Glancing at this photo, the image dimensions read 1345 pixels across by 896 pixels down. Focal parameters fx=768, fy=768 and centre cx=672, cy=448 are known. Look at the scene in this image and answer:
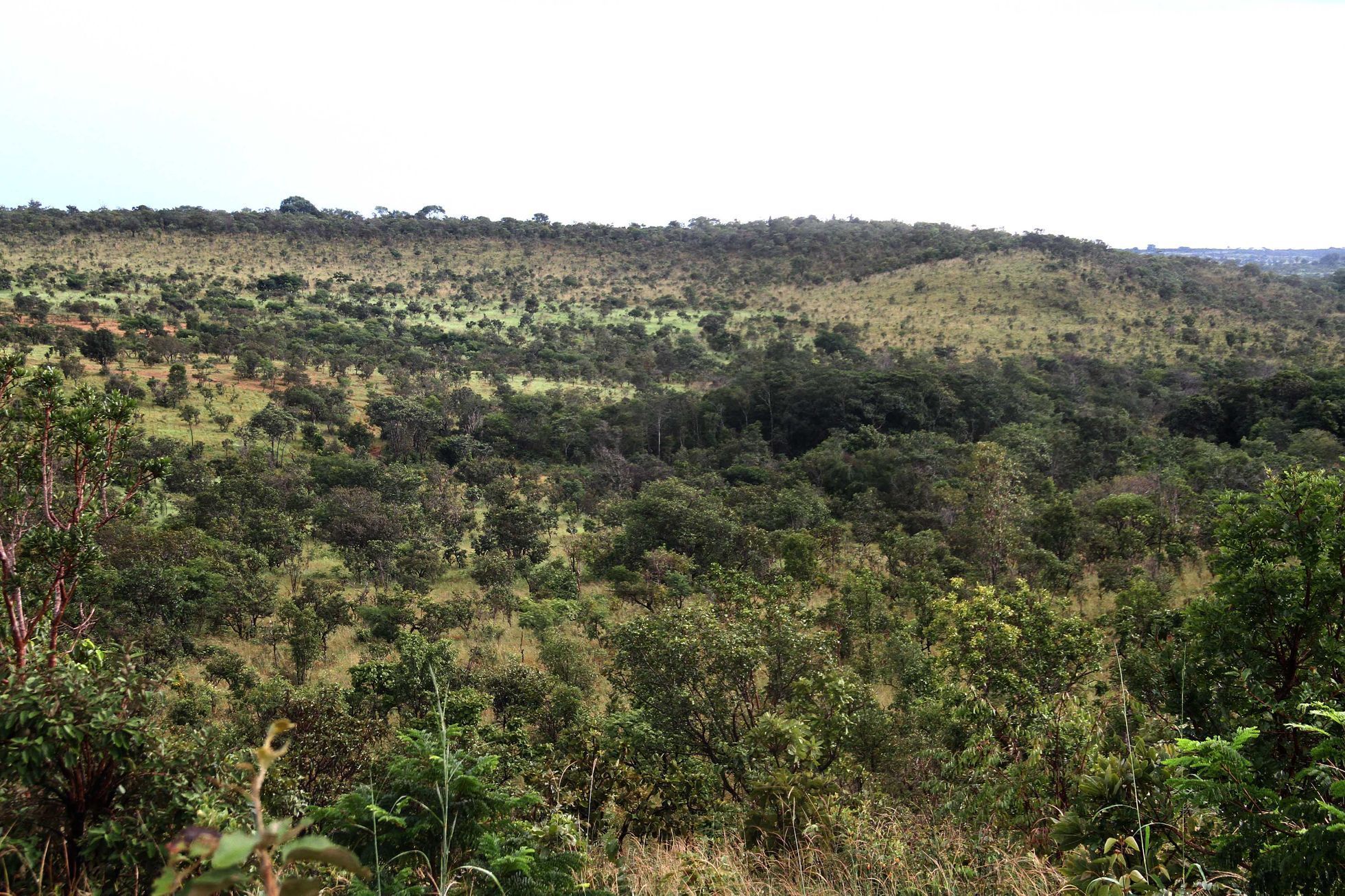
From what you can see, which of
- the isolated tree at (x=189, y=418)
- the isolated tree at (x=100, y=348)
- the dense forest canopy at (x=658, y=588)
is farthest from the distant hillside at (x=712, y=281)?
the isolated tree at (x=189, y=418)

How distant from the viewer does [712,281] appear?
7562 cm

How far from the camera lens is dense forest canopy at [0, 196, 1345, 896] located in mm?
2945

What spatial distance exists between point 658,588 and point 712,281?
60.5 m

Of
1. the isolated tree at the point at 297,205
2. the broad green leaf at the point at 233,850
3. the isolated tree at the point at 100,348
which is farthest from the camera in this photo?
the isolated tree at the point at 297,205

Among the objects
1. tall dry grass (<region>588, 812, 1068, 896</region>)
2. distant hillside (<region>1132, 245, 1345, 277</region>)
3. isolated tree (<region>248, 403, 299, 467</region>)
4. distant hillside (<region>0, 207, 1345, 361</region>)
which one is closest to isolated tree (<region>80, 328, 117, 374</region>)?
isolated tree (<region>248, 403, 299, 467</region>)

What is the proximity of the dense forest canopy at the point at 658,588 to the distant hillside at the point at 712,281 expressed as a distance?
820 mm

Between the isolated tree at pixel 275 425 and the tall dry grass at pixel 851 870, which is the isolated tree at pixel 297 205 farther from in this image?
the tall dry grass at pixel 851 870

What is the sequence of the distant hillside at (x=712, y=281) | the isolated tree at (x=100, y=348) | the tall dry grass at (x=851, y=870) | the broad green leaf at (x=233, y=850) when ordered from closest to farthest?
the broad green leaf at (x=233, y=850) < the tall dry grass at (x=851, y=870) < the isolated tree at (x=100, y=348) < the distant hillside at (x=712, y=281)

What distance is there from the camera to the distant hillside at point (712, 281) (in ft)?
175

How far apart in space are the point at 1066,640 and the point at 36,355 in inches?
1471

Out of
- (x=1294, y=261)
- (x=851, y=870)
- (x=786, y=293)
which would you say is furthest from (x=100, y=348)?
(x=1294, y=261)

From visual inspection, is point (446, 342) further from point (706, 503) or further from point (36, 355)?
point (706, 503)

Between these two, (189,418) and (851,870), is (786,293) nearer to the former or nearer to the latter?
(189,418)

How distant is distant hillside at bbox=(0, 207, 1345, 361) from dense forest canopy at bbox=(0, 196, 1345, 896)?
2.69 feet
